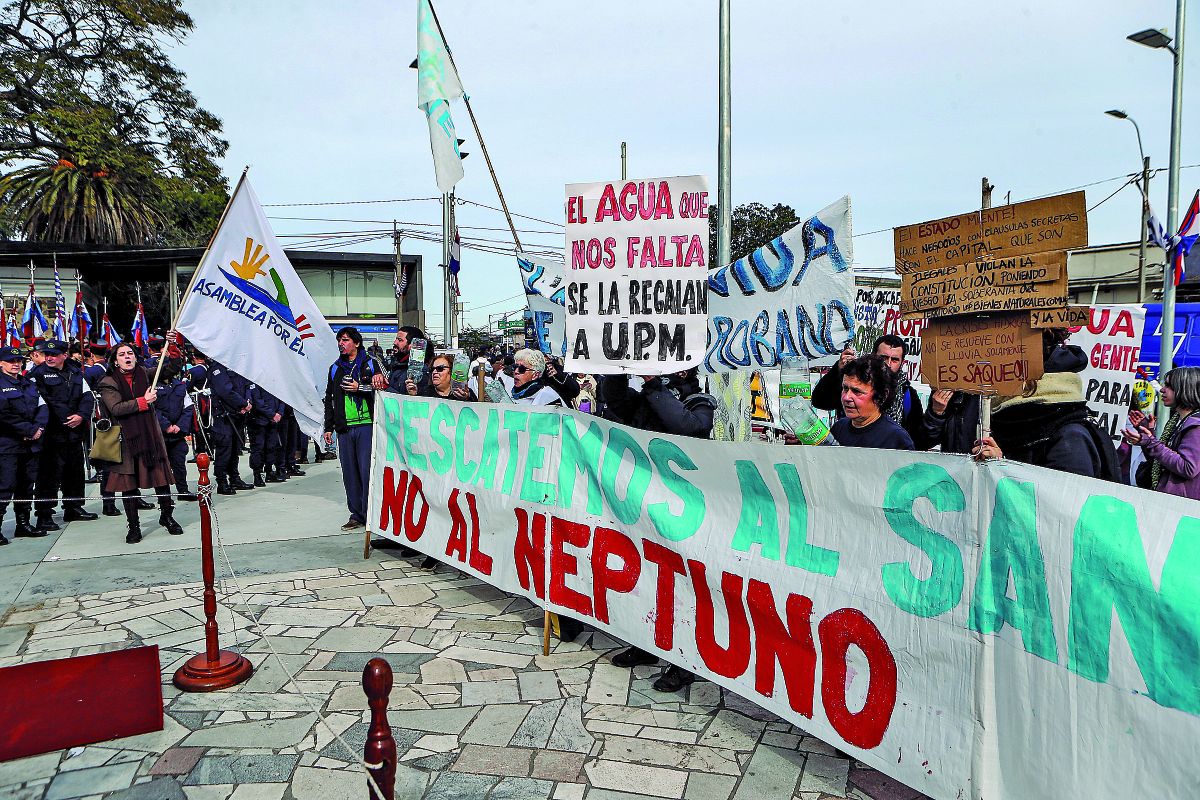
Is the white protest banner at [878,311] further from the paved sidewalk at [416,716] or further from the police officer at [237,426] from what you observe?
the police officer at [237,426]

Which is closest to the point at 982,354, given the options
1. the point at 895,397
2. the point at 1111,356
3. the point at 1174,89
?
the point at 895,397

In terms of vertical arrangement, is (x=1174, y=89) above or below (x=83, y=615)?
above

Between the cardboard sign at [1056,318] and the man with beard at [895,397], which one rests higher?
the cardboard sign at [1056,318]

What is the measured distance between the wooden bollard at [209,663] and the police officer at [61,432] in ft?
15.2

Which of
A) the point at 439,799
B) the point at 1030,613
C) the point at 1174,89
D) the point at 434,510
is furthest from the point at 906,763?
the point at 1174,89

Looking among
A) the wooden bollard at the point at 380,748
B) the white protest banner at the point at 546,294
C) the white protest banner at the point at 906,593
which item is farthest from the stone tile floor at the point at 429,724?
the white protest banner at the point at 546,294

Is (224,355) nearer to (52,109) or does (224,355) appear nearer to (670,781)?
(670,781)

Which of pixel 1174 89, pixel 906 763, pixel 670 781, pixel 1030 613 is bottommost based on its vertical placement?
pixel 670 781

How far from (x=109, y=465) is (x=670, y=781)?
685 cm

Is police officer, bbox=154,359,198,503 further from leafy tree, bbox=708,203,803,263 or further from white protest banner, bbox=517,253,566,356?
leafy tree, bbox=708,203,803,263

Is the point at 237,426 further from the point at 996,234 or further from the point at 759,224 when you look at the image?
the point at 759,224

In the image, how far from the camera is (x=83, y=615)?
221 inches

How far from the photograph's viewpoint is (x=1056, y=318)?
120 inches

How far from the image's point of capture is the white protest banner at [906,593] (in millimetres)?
2391
